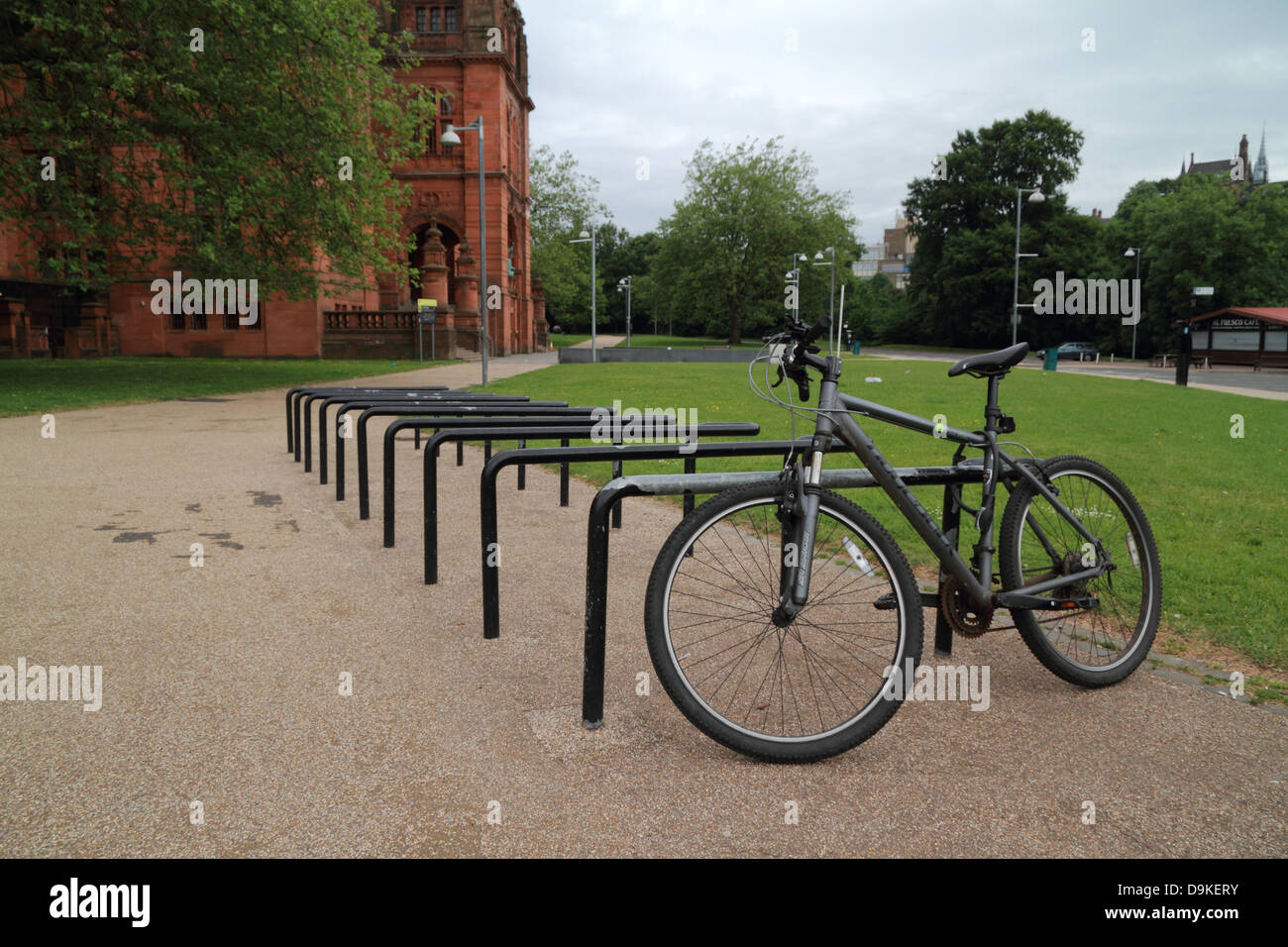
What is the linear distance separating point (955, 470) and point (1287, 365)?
42.5 meters

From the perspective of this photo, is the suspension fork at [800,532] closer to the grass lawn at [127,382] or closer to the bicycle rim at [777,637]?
the bicycle rim at [777,637]

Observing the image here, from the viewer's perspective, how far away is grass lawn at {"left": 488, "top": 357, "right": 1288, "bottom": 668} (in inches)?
186

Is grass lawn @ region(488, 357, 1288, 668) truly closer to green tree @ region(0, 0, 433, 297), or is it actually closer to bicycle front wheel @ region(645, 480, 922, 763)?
bicycle front wheel @ region(645, 480, 922, 763)

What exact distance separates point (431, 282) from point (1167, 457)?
32.5 m

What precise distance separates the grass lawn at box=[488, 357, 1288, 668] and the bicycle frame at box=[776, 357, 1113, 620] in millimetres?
1155

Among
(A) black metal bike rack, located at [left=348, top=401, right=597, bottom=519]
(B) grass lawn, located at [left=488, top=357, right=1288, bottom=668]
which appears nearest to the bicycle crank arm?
(B) grass lawn, located at [left=488, top=357, right=1288, bottom=668]

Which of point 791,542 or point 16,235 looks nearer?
point 791,542

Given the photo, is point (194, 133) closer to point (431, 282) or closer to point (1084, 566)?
point (1084, 566)

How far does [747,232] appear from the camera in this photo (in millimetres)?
58719

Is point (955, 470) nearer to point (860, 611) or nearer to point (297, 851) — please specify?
point (860, 611)

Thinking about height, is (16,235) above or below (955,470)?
above

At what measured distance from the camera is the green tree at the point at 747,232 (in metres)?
58.4

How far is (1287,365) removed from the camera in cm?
3744
